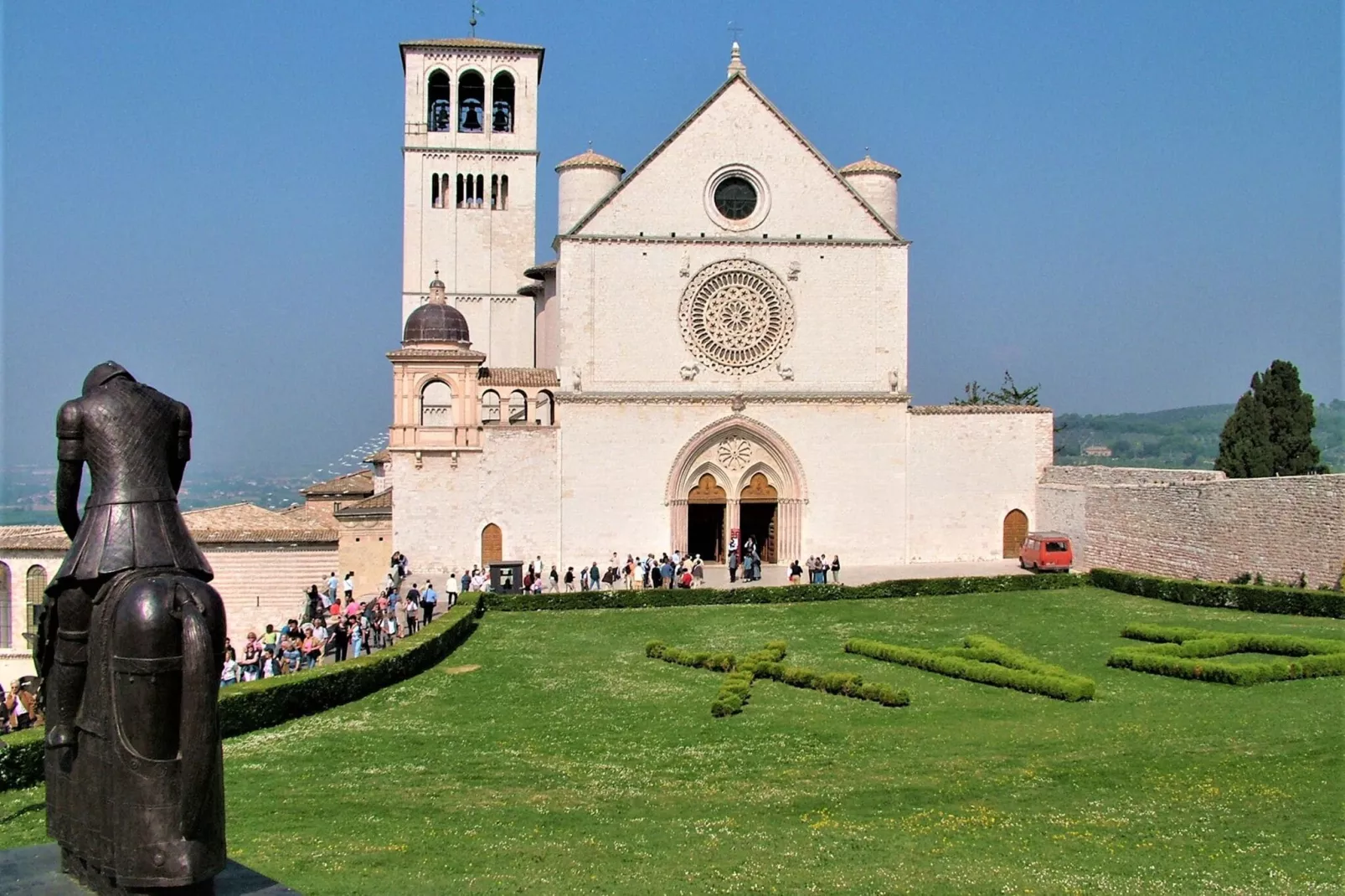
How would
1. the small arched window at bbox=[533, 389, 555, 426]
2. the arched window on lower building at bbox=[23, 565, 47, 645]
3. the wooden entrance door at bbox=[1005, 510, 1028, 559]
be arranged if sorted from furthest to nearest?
→ the small arched window at bbox=[533, 389, 555, 426] < the wooden entrance door at bbox=[1005, 510, 1028, 559] < the arched window on lower building at bbox=[23, 565, 47, 645]

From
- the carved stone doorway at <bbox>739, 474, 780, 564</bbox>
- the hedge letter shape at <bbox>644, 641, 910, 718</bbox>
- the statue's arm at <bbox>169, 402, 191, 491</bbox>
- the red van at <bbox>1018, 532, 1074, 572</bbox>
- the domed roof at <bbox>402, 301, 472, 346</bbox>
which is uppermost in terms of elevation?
the domed roof at <bbox>402, 301, 472, 346</bbox>

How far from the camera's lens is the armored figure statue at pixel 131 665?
8.48 metres

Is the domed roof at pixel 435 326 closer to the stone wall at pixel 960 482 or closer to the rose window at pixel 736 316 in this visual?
the rose window at pixel 736 316

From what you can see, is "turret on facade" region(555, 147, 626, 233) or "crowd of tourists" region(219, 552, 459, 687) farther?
"turret on facade" region(555, 147, 626, 233)

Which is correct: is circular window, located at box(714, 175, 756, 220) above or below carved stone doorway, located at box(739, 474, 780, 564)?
above

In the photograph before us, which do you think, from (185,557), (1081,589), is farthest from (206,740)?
(1081,589)

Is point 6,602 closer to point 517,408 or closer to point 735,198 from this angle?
point 517,408

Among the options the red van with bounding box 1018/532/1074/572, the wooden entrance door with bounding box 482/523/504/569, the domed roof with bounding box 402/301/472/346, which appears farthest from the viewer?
the domed roof with bounding box 402/301/472/346

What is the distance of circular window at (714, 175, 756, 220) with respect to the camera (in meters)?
40.9

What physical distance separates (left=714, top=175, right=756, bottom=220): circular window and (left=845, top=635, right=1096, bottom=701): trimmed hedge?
17315mm

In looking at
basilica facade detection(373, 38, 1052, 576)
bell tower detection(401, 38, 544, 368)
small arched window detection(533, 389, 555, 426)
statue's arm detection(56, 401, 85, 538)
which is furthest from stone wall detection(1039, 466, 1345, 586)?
statue's arm detection(56, 401, 85, 538)

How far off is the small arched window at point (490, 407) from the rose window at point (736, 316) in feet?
23.0

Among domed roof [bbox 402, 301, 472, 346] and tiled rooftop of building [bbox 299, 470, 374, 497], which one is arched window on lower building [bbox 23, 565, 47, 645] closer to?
domed roof [bbox 402, 301, 472, 346]

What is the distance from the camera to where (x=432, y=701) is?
22.8m
